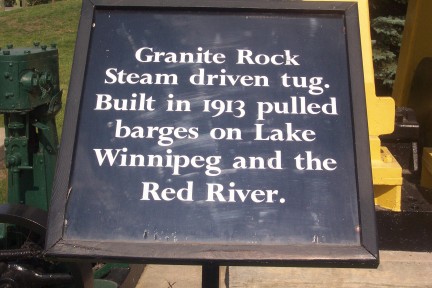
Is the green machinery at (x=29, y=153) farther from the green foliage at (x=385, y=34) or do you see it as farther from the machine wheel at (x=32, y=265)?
the green foliage at (x=385, y=34)

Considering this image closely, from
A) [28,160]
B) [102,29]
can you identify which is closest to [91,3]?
[102,29]

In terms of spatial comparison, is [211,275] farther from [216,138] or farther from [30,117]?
[30,117]

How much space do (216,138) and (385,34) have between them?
7.11 m

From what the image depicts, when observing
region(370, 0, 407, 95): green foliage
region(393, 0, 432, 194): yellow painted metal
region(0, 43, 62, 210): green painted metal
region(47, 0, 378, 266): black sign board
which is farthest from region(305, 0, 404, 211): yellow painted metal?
region(370, 0, 407, 95): green foliage

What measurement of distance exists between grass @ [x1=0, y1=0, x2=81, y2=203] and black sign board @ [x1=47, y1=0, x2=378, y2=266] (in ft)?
40.8

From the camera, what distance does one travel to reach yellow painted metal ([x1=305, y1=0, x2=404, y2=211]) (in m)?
3.14

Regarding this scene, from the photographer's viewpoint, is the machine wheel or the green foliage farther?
the green foliage

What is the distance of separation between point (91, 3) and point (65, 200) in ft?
2.43

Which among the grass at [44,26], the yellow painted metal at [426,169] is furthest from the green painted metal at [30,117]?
the grass at [44,26]

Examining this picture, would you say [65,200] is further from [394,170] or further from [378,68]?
[378,68]

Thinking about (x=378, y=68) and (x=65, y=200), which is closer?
(x=65, y=200)

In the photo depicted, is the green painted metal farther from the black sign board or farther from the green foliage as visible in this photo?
the green foliage

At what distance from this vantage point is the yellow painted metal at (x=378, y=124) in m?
3.14

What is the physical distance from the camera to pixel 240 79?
2301mm
